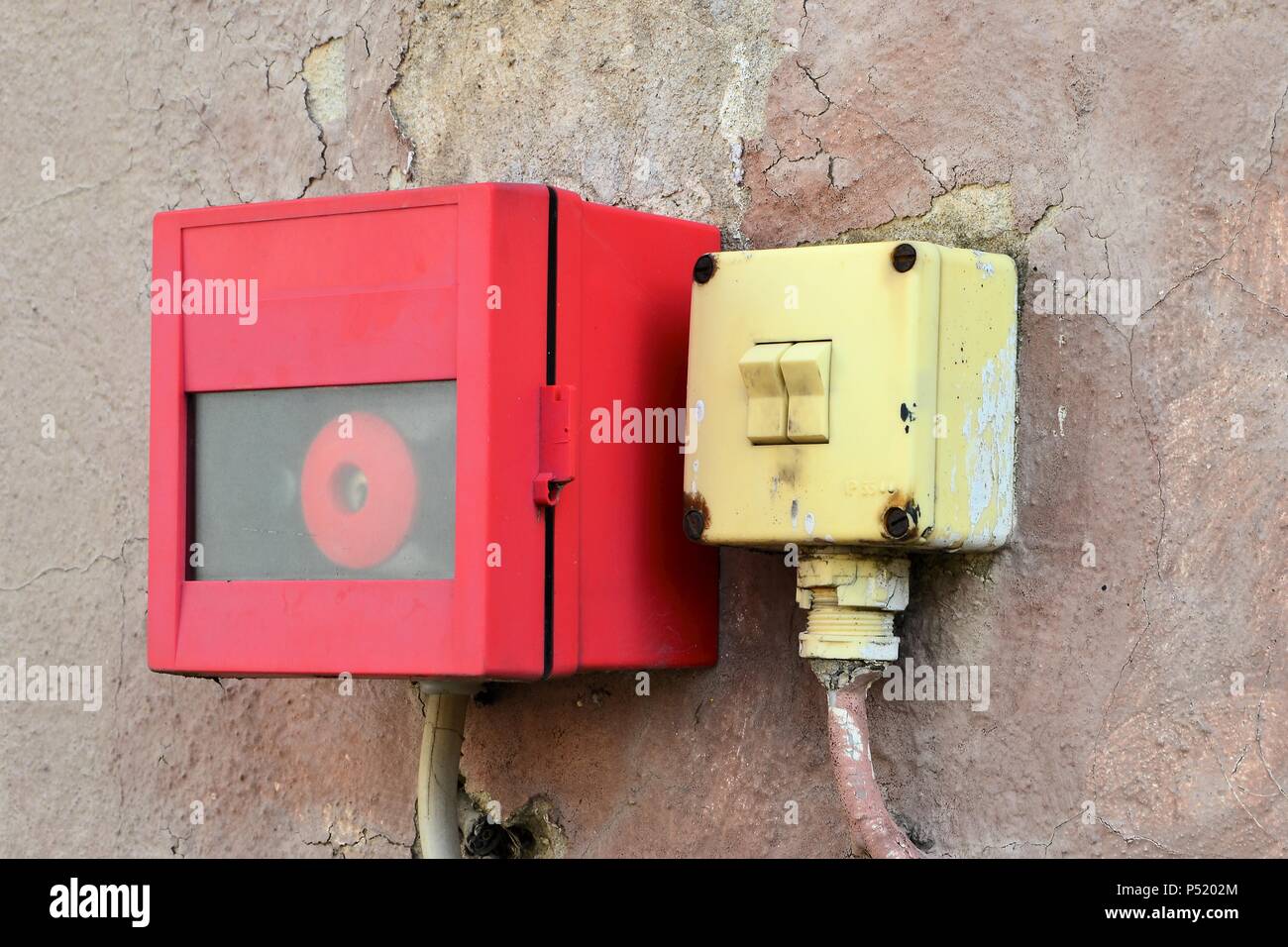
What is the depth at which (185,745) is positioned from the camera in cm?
190

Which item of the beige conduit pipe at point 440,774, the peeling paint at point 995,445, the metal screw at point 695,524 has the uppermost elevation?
the peeling paint at point 995,445

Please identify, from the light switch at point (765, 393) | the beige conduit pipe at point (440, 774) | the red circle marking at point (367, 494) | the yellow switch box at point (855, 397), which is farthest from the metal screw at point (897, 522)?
the beige conduit pipe at point (440, 774)

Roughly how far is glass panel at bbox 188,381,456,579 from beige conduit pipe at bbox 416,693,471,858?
25 centimetres

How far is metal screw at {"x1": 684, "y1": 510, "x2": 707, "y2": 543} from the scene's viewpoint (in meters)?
1.48

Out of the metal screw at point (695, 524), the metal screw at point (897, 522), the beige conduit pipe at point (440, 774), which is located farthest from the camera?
the beige conduit pipe at point (440, 774)

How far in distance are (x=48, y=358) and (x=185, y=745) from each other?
492 millimetres

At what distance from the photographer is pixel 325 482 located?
150 centimetres

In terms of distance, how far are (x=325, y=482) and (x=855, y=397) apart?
0.48m

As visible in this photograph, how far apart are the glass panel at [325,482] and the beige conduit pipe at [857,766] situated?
0.36m

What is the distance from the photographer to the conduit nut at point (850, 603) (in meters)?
1.45

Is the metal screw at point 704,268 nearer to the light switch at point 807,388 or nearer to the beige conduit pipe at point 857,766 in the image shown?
the light switch at point 807,388

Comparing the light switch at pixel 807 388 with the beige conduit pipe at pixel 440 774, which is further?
the beige conduit pipe at pixel 440 774

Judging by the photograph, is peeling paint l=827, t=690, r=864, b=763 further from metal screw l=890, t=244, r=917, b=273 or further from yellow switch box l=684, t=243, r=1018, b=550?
metal screw l=890, t=244, r=917, b=273

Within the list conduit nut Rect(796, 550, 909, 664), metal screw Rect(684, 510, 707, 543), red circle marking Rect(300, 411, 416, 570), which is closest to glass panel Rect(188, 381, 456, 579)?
red circle marking Rect(300, 411, 416, 570)
